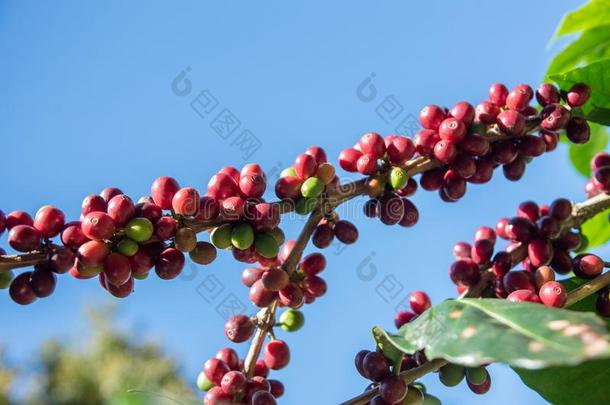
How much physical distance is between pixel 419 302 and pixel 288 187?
20.8 inches

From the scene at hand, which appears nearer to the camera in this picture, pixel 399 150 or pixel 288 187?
pixel 288 187

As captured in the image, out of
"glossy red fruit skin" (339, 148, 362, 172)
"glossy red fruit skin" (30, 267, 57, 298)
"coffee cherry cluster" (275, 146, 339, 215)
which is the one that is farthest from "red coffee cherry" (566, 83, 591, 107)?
"glossy red fruit skin" (30, 267, 57, 298)

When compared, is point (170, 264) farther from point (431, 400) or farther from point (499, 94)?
point (499, 94)

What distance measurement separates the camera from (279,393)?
1.90 m

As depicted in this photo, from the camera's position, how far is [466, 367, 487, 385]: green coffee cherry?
162 cm

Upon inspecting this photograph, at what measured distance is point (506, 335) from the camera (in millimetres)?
1121

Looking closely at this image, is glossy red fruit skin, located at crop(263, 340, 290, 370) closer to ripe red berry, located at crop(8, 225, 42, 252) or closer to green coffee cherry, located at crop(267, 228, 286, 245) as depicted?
green coffee cherry, located at crop(267, 228, 286, 245)

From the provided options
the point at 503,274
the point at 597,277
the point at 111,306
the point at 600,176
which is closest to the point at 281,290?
the point at 503,274

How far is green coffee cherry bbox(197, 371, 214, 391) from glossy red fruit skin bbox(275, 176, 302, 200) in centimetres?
53

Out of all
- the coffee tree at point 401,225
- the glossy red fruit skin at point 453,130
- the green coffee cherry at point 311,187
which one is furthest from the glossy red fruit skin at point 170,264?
the glossy red fruit skin at point 453,130

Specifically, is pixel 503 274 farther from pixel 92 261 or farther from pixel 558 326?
pixel 92 261

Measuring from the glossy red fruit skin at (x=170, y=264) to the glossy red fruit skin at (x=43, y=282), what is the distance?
223 mm

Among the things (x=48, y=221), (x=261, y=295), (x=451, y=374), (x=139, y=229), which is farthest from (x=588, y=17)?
(x=48, y=221)

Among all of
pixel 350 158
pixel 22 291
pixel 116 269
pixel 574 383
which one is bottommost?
pixel 574 383
